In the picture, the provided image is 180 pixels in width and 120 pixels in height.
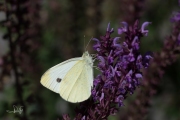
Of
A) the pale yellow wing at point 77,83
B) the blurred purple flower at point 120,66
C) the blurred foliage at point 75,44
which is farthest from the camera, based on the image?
the blurred foliage at point 75,44

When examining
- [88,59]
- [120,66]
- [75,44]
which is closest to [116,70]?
[120,66]

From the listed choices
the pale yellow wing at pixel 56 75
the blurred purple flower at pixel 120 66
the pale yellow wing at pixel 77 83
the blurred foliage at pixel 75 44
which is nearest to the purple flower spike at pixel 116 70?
the blurred purple flower at pixel 120 66

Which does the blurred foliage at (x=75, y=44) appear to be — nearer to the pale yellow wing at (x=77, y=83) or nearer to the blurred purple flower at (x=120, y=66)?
the pale yellow wing at (x=77, y=83)

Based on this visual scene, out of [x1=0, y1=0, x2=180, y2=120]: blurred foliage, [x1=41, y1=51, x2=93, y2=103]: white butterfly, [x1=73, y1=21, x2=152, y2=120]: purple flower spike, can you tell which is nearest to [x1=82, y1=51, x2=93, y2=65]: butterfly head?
[x1=41, y1=51, x2=93, y2=103]: white butterfly

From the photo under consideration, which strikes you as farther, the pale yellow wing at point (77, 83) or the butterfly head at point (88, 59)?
the butterfly head at point (88, 59)

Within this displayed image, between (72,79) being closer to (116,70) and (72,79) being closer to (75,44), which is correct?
(116,70)

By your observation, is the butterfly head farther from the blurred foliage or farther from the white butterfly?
the blurred foliage

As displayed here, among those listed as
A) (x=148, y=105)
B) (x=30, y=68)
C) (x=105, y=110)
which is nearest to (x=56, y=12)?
→ (x=30, y=68)
